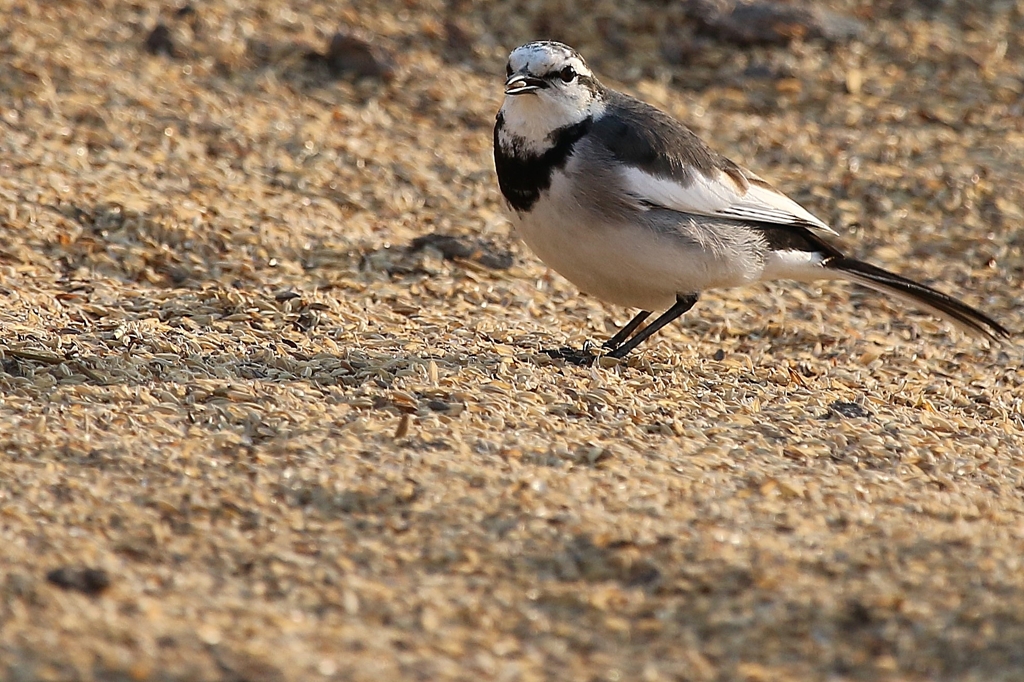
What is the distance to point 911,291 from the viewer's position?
5.73 metres

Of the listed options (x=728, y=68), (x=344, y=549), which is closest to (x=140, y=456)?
(x=344, y=549)

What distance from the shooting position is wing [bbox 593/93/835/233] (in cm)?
518

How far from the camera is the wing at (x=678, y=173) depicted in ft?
17.0

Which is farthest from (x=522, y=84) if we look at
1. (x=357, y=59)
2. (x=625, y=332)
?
(x=357, y=59)

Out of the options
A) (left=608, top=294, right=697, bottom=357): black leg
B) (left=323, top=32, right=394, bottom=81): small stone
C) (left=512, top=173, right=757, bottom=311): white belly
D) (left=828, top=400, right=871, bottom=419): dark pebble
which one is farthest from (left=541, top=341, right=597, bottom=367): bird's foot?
(left=323, top=32, right=394, bottom=81): small stone

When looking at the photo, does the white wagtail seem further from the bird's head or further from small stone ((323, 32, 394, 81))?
small stone ((323, 32, 394, 81))

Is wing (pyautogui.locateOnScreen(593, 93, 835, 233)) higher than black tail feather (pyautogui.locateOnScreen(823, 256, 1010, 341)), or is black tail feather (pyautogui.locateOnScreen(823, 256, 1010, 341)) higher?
wing (pyautogui.locateOnScreen(593, 93, 835, 233))

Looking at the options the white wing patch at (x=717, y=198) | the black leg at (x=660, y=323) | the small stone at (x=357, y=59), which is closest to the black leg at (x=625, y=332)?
the black leg at (x=660, y=323)

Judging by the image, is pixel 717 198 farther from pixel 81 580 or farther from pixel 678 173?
pixel 81 580

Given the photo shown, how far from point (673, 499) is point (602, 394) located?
0.87 m

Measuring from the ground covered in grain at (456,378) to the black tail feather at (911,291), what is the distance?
10.6 inches

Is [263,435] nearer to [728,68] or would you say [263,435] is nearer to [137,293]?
[137,293]

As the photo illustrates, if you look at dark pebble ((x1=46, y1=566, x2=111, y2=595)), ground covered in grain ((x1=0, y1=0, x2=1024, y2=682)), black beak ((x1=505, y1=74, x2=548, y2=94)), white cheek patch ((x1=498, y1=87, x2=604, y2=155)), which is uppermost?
black beak ((x1=505, y1=74, x2=548, y2=94))

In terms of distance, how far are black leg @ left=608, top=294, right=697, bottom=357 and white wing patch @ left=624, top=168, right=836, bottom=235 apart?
378mm
